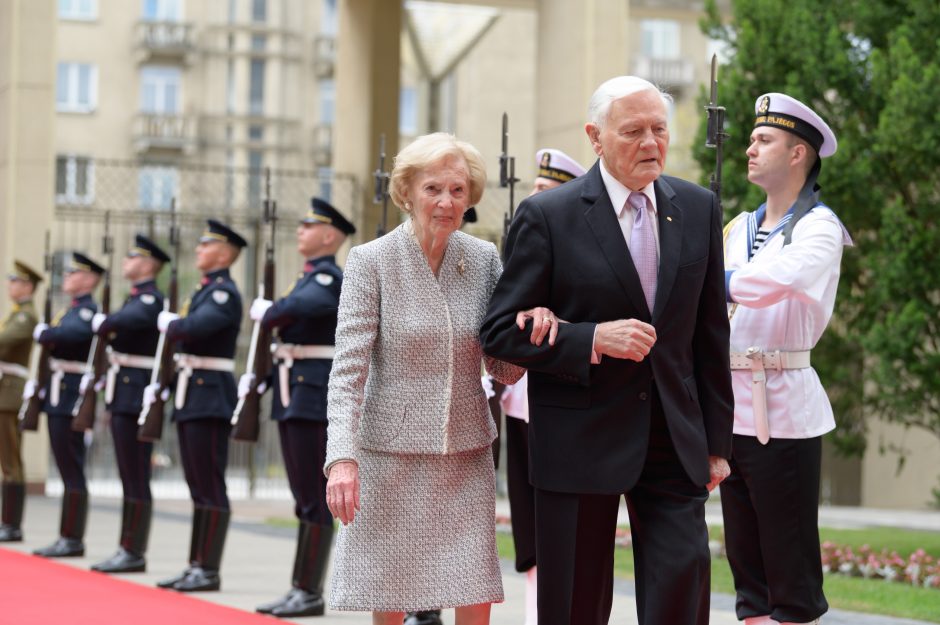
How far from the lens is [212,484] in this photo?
29.0 feet

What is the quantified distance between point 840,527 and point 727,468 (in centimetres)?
983

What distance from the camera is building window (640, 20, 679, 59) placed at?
44.6 m

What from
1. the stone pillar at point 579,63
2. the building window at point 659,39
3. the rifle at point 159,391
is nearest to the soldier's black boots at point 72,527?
the rifle at point 159,391

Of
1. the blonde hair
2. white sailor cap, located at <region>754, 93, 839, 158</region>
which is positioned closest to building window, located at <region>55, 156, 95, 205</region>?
white sailor cap, located at <region>754, 93, 839, 158</region>

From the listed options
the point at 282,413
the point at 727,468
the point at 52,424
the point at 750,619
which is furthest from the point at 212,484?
the point at 727,468

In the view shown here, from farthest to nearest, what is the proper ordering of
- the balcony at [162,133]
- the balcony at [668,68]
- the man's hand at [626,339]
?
1. the balcony at [668,68]
2. the balcony at [162,133]
3. the man's hand at [626,339]

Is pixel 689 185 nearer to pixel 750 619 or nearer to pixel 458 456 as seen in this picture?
pixel 458 456

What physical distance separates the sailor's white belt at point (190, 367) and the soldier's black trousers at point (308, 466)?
1.11 m

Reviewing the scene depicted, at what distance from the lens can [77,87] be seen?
1613 inches

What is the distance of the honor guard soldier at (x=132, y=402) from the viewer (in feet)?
31.9

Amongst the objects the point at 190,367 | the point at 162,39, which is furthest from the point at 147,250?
the point at 162,39

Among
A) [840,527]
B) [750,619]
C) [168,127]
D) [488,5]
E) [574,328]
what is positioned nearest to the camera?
[574,328]

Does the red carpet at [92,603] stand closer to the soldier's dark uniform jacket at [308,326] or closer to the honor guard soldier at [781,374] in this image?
the soldier's dark uniform jacket at [308,326]

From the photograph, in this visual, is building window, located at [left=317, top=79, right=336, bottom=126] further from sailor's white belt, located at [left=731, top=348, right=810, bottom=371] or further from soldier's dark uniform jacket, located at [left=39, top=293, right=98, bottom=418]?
sailor's white belt, located at [left=731, top=348, right=810, bottom=371]
